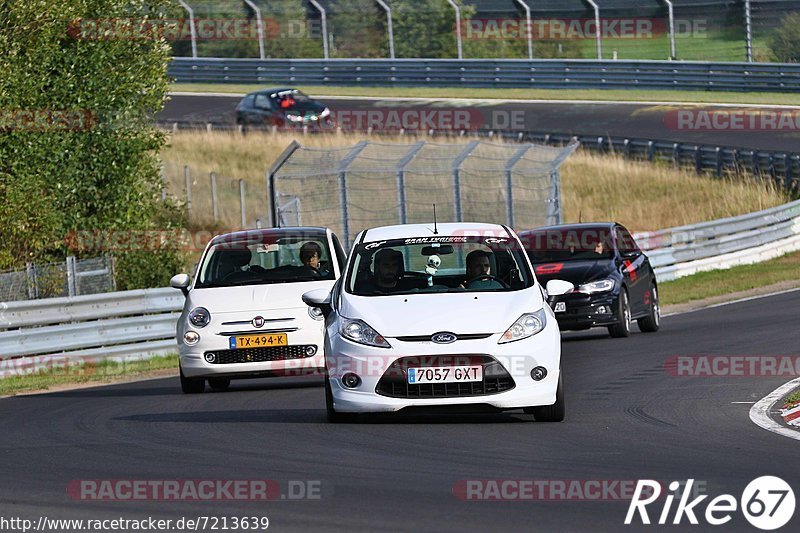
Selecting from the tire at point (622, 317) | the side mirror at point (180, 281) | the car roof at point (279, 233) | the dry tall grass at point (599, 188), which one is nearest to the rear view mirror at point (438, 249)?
the side mirror at point (180, 281)

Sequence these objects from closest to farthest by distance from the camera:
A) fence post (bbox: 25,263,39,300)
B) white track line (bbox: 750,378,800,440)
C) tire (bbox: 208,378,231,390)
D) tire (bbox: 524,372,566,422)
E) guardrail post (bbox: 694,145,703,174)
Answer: white track line (bbox: 750,378,800,440)
tire (bbox: 524,372,566,422)
tire (bbox: 208,378,231,390)
fence post (bbox: 25,263,39,300)
guardrail post (bbox: 694,145,703,174)

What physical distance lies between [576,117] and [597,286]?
26898 mm

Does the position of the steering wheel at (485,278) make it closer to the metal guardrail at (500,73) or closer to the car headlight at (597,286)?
the car headlight at (597,286)

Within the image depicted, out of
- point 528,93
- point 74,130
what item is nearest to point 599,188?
point 528,93

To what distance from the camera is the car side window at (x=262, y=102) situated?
45562 mm

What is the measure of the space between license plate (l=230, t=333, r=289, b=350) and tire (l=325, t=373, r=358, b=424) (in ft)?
10.1

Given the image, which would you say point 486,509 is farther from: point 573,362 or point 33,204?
point 33,204

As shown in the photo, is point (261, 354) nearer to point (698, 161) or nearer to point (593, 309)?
point (593, 309)

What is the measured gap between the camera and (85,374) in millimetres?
18047

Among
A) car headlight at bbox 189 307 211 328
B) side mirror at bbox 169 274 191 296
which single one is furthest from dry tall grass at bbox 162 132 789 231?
car headlight at bbox 189 307 211 328

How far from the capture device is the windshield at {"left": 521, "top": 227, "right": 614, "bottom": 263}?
1984 centimetres

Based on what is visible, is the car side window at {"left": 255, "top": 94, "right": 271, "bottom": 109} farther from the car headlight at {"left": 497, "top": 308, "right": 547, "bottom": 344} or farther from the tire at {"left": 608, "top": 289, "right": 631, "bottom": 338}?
the car headlight at {"left": 497, "top": 308, "right": 547, "bottom": 344}

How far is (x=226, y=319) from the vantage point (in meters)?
14.4

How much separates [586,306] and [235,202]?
1837cm
